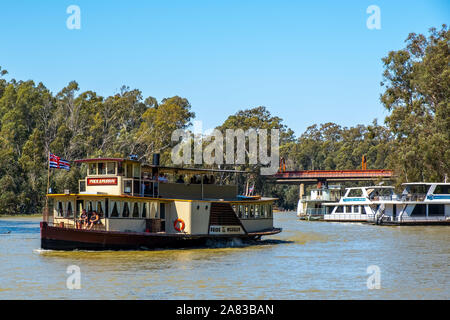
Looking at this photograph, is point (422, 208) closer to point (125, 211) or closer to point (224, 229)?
point (224, 229)

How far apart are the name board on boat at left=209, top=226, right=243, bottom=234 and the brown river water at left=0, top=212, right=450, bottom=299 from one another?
842 millimetres

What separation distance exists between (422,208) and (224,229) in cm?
3394

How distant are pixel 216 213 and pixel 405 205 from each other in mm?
33906

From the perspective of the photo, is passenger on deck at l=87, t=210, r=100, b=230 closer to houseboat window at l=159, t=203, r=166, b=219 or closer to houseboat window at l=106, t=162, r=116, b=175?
houseboat window at l=106, t=162, r=116, b=175

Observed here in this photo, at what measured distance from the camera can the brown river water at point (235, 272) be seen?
24.3m

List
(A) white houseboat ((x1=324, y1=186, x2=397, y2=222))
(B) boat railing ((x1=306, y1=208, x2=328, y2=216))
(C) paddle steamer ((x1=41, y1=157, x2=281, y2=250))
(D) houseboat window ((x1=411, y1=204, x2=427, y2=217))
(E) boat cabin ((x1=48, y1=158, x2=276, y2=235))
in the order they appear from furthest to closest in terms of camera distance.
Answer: (B) boat railing ((x1=306, y1=208, x2=328, y2=216)) → (A) white houseboat ((x1=324, y1=186, x2=397, y2=222)) → (D) houseboat window ((x1=411, y1=204, x2=427, y2=217)) → (E) boat cabin ((x1=48, y1=158, x2=276, y2=235)) → (C) paddle steamer ((x1=41, y1=157, x2=281, y2=250))

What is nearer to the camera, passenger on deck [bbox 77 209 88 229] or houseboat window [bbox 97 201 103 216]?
passenger on deck [bbox 77 209 88 229]

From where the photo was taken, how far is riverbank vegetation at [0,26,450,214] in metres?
Answer: 72.5

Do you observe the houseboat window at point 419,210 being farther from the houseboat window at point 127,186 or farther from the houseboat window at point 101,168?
the houseboat window at point 101,168

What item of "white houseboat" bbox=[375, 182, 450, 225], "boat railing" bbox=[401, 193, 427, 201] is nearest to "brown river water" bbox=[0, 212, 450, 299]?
"white houseboat" bbox=[375, 182, 450, 225]
